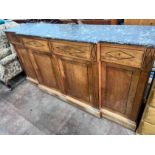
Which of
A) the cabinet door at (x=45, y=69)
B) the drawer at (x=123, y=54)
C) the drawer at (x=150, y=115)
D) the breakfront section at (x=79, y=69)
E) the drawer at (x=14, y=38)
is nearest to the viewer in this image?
the drawer at (x=123, y=54)

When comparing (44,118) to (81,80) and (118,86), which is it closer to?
(81,80)

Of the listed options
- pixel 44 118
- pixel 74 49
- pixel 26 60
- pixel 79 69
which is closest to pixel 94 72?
pixel 79 69

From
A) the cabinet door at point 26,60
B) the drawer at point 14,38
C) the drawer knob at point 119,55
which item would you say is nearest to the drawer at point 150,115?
the drawer knob at point 119,55

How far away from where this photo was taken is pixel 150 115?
1.10 meters

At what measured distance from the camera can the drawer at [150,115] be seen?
1.06 metres

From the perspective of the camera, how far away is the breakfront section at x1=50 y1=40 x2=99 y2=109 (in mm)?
1182

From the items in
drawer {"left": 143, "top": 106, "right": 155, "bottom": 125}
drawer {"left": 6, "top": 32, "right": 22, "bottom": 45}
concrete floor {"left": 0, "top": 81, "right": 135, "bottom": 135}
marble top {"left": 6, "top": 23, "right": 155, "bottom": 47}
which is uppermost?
marble top {"left": 6, "top": 23, "right": 155, "bottom": 47}

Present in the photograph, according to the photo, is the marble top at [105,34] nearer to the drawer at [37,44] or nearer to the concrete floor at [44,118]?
the drawer at [37,44]

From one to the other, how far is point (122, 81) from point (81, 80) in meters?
0.43

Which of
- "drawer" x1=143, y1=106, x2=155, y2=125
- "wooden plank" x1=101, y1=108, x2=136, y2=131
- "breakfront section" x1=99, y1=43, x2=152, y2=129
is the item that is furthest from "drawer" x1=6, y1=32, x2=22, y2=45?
"drawer" x1=143, y1=106, x2=155, y2=125

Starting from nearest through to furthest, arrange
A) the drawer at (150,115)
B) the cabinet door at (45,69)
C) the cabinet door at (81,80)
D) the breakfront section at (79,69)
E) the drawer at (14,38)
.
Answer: the drawer at (150,115) → the breakfront section at (79,69) → the cabinet door at (81,80) → the cabinet door at (45,69) → the drawer at (14,38)

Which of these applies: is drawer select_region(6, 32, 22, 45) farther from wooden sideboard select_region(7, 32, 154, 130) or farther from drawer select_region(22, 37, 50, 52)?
drawer select_region(22, 37, 50, 52)

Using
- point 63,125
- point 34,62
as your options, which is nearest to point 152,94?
point 63,125

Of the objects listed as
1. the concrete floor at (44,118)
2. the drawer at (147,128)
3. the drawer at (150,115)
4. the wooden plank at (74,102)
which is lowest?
the concrete floor at (44,118)
